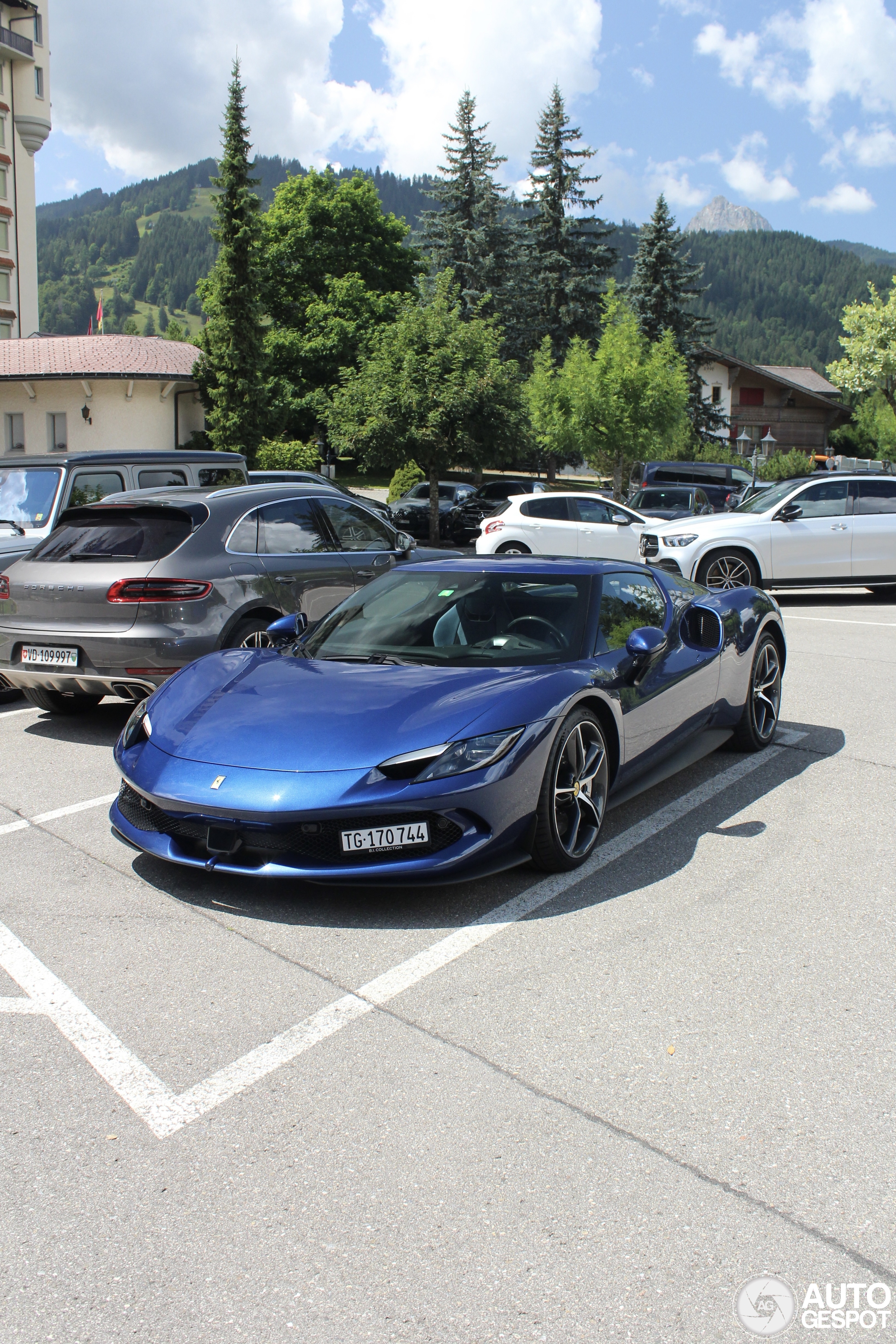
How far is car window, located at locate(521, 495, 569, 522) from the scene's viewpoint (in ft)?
58.9

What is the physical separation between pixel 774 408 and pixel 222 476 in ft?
218

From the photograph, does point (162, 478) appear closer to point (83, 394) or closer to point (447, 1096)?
point (447, 1096)

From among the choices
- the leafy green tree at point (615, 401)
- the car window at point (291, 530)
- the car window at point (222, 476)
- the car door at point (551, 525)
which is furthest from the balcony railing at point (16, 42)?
the car window at point (291, 530)

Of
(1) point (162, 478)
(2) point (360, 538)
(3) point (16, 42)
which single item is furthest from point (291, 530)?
(3) point (16, 42)

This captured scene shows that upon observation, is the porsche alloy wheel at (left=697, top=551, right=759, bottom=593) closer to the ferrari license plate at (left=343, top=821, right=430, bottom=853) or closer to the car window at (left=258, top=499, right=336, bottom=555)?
the car window at (left=258, top=499, right=336, bottom=555)

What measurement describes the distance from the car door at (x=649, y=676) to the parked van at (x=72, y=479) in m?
4.99

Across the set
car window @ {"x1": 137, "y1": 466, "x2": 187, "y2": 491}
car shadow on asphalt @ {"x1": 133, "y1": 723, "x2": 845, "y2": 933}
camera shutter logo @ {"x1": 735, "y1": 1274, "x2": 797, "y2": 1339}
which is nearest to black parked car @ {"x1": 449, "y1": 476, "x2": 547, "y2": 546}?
car window @ {"x1": 137, "y1": 466, "x2": 187, "y2": 491}

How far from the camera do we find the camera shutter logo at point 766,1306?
2.08 meters

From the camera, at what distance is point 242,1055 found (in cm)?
306

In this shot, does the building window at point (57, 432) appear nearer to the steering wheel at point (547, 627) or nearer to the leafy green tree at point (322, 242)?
the leafy green tree at point (322, 242)

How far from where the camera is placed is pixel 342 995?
11.2ft

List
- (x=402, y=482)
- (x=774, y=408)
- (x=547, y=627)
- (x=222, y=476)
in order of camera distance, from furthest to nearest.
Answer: (x=774, y=408) → (x=402, y=482) → (x=222, y=476) → (x=547, y=627)

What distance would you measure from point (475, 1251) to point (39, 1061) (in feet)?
4.71

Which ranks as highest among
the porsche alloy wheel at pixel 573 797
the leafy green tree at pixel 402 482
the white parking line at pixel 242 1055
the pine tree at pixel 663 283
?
the pine tree at pixel 663 283
